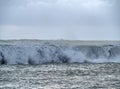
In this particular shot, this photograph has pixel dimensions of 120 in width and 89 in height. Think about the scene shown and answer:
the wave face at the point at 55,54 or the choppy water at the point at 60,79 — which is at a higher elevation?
the wave face at the point at 55,54

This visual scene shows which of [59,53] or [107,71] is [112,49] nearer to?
[59,53]

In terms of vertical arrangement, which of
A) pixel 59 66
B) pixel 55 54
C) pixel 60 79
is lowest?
pixel 60 79

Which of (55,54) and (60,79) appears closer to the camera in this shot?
(60,79)

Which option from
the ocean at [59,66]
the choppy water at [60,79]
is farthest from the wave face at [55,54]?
the choppy water at [60,79]

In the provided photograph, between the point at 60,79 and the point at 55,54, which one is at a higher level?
the point at 55,54

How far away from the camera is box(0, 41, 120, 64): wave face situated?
43531mm

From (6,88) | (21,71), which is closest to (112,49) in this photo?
(21,71)

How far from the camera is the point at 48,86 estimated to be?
25.8 m

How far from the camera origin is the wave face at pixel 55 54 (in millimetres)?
43531

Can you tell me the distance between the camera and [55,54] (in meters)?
46.3

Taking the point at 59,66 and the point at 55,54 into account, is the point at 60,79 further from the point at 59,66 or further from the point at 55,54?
the point at 55,54

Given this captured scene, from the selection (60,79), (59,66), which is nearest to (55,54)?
(59,66)

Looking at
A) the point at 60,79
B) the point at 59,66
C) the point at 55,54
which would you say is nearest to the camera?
the point at 60,79

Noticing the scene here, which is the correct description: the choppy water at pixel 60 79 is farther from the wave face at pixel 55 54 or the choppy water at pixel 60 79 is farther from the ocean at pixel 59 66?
the wave face at pixel 55 54
